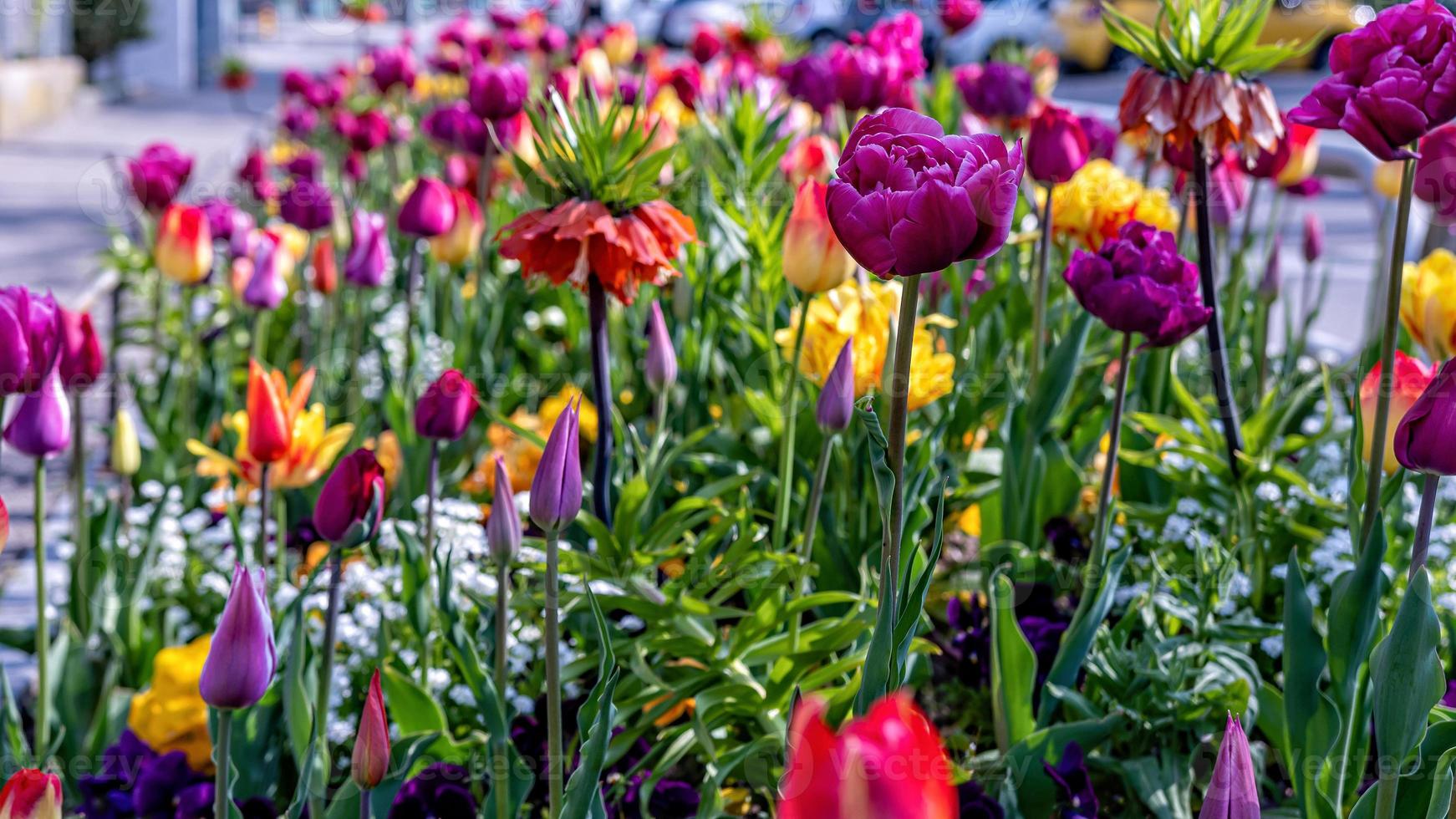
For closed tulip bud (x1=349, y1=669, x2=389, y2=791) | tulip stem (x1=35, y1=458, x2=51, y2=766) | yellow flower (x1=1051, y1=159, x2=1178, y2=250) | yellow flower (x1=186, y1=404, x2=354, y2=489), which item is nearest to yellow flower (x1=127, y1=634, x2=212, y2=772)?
tulip stem (x1=35, y1=458, x2=51, y2=766)

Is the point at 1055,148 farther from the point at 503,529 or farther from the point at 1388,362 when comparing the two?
the point at 503,529

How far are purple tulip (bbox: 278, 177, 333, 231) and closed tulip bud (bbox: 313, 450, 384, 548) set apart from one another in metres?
1.47

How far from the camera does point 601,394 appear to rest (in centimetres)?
149

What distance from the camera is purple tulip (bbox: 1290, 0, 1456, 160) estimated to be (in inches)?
44.8

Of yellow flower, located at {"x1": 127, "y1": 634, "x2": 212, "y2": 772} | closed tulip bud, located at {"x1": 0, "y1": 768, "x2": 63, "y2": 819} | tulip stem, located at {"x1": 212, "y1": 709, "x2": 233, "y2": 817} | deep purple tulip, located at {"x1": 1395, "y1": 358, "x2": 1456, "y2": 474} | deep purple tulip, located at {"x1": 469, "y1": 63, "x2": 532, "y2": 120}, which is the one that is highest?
deep purple tulip, located at {"x1": 469, "y1": 63, "x2": 532, "y2": 120}

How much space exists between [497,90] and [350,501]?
143 centimetres

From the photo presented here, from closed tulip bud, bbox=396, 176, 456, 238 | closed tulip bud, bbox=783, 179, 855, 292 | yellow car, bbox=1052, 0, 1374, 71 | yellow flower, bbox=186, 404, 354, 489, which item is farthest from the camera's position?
yellow car, bbox=1052, 0, 1374, 71

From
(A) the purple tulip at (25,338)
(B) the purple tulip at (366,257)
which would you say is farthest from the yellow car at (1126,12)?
(A) the purple tulip at (25,338)

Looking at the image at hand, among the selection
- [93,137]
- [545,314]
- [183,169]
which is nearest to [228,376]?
[183,169]

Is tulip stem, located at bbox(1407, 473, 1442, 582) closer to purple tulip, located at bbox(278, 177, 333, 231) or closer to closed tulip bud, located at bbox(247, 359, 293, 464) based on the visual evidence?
closed tulip bud, located at bbox(247, 359, 293, 464)

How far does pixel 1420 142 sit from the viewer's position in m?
1.67

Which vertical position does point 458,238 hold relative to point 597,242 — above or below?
below

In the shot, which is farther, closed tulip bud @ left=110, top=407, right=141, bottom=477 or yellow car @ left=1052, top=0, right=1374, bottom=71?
yellow car @ left=1052, top=0, right=1374, bottom=71

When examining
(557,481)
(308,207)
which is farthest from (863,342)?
(308,207)
